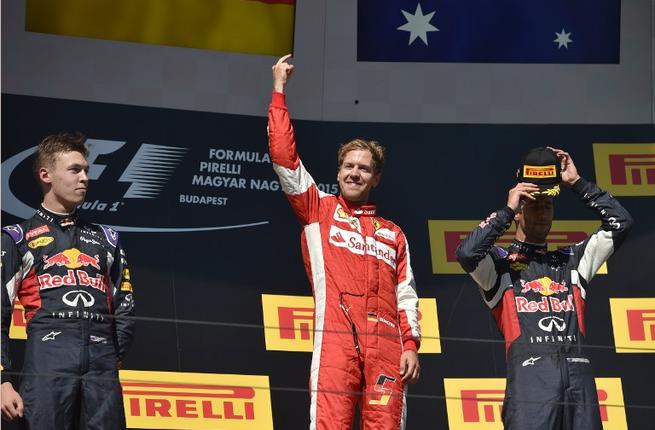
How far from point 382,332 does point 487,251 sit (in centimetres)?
42

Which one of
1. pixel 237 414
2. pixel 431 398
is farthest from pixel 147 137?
pixel 431 398

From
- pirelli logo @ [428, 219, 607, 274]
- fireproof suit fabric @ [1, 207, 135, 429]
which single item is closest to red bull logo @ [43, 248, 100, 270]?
fireproof suit fabric @ [1, 207, 135, 429]

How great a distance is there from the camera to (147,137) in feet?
17.4

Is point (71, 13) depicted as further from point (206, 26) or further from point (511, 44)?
point (511, 44)

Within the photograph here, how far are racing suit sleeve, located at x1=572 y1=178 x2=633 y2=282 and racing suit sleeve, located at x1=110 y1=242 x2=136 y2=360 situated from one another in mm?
1393

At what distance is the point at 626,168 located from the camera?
5469mm

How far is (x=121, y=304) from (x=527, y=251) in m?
1.27

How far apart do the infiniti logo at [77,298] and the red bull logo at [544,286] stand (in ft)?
4.28

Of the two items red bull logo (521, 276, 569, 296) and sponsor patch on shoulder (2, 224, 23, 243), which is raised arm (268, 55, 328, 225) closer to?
red bull logo (521, 276, 569, 296)

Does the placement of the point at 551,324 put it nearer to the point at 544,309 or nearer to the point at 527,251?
the point at 544,309

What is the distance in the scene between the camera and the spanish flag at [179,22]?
5332 millimetres

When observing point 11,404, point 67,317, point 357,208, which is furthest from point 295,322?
Answer: point 11,404

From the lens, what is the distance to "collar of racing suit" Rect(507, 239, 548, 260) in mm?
4199

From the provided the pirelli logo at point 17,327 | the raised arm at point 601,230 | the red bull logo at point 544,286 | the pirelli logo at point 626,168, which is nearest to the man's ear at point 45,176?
the pirelli logo at point 17,327
